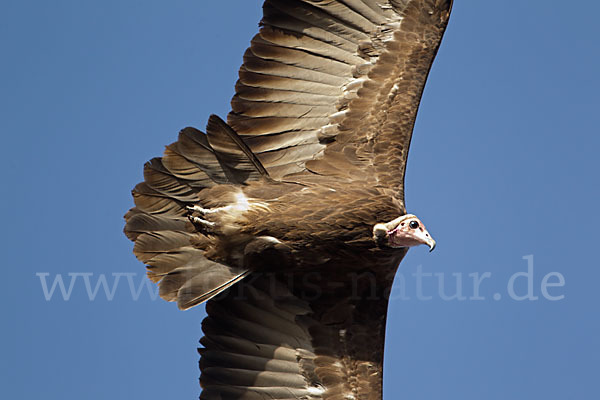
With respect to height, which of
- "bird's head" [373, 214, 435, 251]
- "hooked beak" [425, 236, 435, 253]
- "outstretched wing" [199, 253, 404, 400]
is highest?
"bird's head" [373, 214, 435, 251]

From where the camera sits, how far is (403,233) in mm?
7367

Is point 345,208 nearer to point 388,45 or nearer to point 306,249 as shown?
point 306,249

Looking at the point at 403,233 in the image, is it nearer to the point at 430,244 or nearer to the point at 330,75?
the point at 430,244

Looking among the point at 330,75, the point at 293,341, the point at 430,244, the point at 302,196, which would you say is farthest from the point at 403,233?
the point at 330,75

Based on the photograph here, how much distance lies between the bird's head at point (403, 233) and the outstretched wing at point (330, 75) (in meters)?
0.94

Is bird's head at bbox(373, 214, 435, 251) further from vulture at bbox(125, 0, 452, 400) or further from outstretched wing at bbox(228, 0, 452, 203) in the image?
outstretched wing at bbox(228, 0, 452, 203)

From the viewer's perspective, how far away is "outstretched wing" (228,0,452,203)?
26.7ft

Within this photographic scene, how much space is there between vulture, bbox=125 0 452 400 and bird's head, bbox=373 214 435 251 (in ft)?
0.37

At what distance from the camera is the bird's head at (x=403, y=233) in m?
7.36

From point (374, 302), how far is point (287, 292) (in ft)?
2.46

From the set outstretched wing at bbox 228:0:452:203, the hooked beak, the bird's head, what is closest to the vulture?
outstretched wing at bbox 228:0:452:203

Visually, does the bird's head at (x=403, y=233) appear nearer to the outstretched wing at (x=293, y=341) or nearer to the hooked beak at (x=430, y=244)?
the hooked beak at (x=430, y=244)

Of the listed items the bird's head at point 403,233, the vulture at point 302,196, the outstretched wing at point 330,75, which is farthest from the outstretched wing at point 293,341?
the outstretched wing at point 330,75

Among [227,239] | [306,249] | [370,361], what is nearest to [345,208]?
[306,249]
